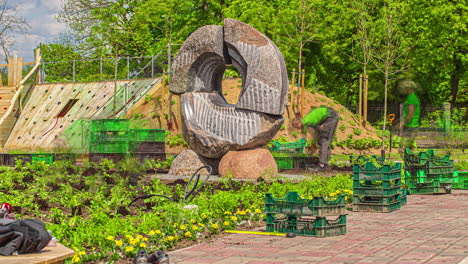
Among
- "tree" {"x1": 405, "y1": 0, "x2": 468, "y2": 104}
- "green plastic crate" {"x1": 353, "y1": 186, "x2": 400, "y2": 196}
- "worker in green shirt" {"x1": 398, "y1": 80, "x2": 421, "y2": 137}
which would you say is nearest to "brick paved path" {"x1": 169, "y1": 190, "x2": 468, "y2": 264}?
"green plastic crate" {"x1": 353, "y1": 186, "x2": 400, "y2": 196}

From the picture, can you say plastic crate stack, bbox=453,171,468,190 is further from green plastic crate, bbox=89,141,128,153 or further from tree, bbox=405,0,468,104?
tree, bbox=405,0,468,104

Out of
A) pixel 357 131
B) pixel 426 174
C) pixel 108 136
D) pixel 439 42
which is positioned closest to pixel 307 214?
pixel 426 174

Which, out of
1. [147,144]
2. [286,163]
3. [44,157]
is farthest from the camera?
[147,144]

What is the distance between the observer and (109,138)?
870 inches

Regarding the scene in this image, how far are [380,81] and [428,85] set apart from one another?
10.4 ft

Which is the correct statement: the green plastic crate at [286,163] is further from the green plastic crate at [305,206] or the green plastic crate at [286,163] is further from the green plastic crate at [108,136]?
the green plastic crate at [305,206]

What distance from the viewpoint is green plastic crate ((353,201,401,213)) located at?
40.1ft

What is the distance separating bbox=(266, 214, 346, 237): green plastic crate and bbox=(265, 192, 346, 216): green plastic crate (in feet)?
0.37

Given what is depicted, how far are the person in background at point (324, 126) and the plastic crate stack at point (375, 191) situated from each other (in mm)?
7686

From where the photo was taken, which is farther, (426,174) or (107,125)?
(107,125)

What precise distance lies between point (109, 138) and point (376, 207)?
11936mm

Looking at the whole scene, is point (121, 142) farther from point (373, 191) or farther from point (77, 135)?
point (373, 191)

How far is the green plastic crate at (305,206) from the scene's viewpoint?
920 cm

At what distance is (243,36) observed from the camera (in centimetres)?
1733
